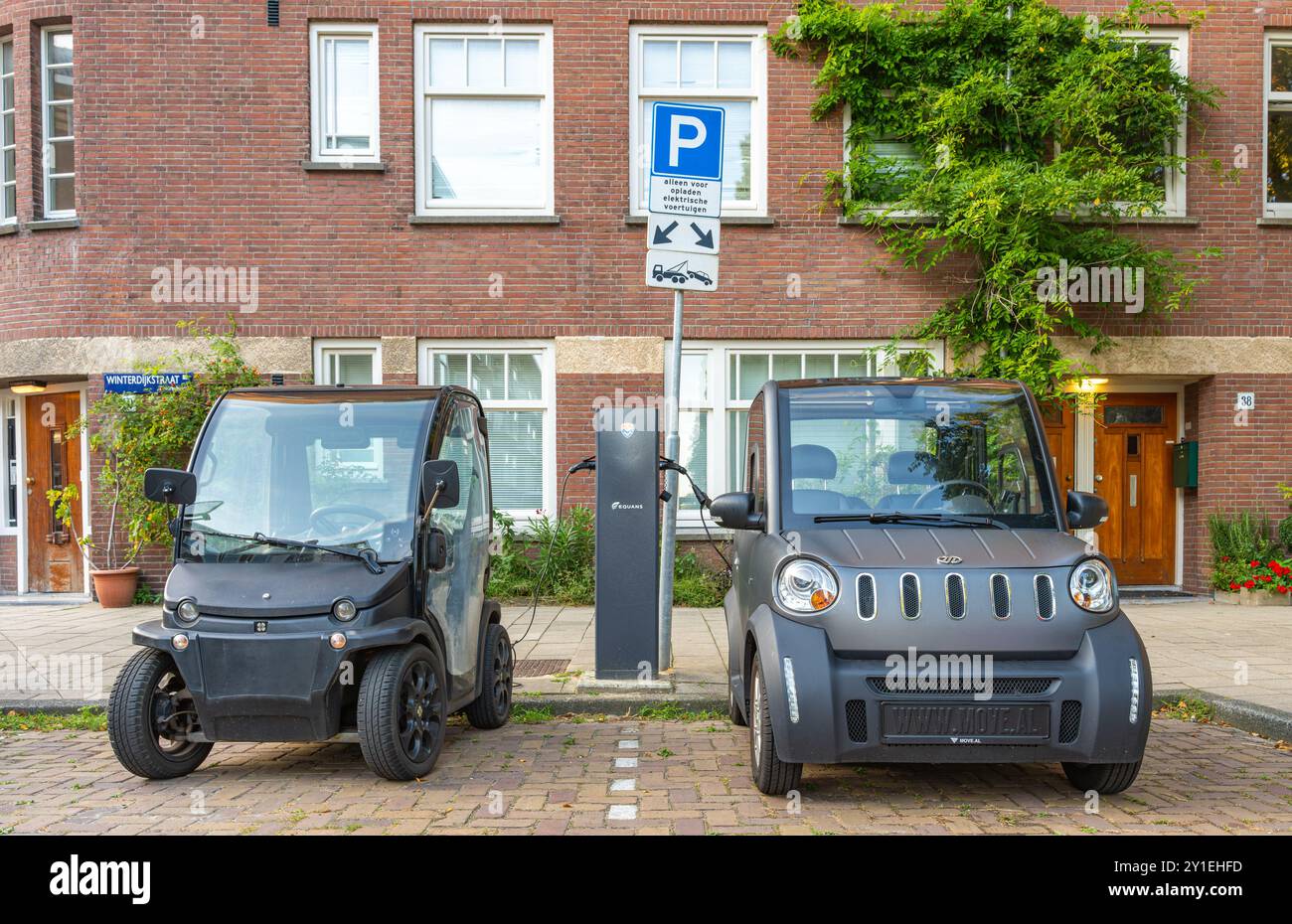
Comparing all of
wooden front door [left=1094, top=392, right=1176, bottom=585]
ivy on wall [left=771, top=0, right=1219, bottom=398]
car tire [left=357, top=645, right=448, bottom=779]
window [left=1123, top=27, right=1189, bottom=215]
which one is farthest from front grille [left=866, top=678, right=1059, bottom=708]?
window [left=1123, top=27, right=1189, bottom=215]

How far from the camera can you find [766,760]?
185 inches

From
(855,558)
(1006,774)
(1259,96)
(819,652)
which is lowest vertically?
(1006,774)

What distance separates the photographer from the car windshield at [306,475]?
205 inches

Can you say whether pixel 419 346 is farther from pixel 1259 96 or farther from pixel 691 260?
pixel 1259 96

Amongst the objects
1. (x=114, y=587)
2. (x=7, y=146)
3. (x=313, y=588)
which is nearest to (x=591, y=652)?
(x=313, y=588)

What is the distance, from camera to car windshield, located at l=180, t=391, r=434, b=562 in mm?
5211

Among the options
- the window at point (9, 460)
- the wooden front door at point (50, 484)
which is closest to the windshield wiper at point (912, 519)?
the wooden front door at point (50, 484)

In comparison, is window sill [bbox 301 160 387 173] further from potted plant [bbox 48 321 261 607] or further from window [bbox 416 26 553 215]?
potted plant [bbox 48 321 261 607]

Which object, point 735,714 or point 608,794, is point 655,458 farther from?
point 608,794

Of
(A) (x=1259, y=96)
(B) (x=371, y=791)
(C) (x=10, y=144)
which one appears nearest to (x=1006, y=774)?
(B) (x=371, y=791)

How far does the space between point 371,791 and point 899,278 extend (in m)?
9.22

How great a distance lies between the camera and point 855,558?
15.2ft

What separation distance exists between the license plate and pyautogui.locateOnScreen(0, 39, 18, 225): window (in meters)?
12.9

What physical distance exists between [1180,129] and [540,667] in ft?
33.1
